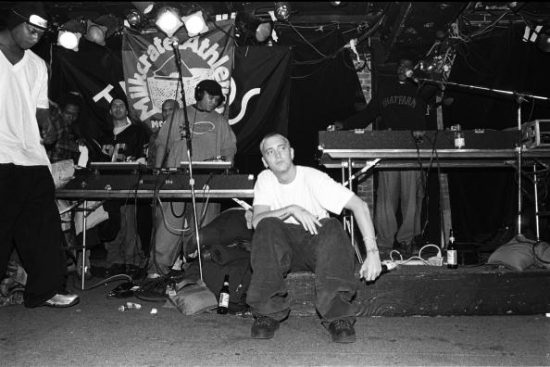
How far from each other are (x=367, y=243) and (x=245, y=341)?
2.64 ft

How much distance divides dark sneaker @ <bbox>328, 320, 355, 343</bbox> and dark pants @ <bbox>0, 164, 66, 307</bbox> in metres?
1.81

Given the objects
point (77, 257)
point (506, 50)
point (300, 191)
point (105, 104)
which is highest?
point (506, 50)

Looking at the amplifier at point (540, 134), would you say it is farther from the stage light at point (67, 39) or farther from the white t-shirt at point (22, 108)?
the stage light at point (67, 39)

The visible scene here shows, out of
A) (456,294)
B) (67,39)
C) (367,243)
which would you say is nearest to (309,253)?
(367,243)

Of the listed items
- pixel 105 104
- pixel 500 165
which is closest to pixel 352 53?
pixel 500 165

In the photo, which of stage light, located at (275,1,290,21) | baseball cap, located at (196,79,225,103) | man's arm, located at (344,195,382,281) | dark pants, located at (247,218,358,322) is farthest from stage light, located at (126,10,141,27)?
man's arm, located at (344,195,382,281)

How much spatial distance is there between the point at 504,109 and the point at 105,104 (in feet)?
15.5

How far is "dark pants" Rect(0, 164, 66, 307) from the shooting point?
297 cm

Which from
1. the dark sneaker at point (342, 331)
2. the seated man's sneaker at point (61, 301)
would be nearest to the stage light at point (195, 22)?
the seated man's sneaker at point (61, 301)

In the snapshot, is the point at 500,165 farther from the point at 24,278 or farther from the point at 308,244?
the point at 24,278

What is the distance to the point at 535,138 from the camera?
362cm

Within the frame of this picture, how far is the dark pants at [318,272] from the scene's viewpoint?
250cm

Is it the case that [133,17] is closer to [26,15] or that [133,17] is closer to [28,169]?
→ [26,15]

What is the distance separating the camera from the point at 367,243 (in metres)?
2.54
